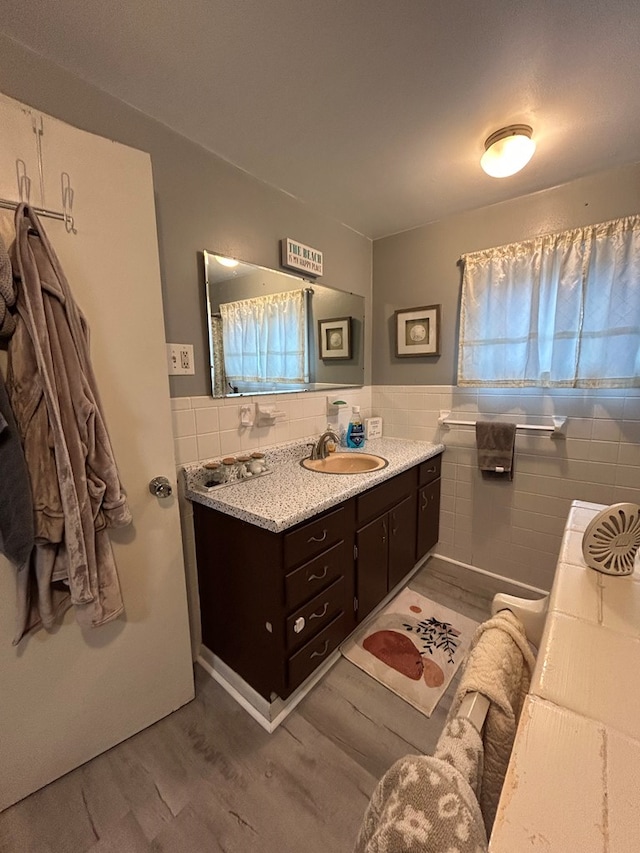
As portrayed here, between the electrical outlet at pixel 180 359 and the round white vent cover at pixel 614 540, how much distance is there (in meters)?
1.46

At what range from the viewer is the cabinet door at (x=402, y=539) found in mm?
1844

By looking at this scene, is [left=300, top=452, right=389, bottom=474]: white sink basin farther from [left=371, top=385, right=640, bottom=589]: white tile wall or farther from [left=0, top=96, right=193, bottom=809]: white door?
[left=0, top=96, right=193, bottom=809]: white door

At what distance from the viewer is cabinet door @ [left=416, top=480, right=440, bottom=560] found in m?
2.13

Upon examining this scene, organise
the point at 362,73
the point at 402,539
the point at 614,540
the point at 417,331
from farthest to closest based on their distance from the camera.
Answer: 1. the point at 417,331
2. the point at 402,539
3. the point at 362,73
4. the point at 614,540

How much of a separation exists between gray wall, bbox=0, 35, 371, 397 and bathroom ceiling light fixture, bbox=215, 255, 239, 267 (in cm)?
4

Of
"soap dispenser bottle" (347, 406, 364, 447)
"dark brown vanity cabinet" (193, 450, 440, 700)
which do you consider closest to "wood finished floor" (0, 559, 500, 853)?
"dark brown vanity cabinet" (193, 450, 440, 700)

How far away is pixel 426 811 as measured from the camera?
374 millimetres

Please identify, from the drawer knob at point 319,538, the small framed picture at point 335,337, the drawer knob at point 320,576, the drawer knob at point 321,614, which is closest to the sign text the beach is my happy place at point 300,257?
the small framed picture at point 335,337

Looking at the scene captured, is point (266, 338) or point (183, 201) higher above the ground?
point (183, 201)

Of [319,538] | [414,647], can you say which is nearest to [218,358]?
[319,538]

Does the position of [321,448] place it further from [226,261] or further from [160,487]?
[226,261]

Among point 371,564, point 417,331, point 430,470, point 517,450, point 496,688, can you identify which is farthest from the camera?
point 417,331

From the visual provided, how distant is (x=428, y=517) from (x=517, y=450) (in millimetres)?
683

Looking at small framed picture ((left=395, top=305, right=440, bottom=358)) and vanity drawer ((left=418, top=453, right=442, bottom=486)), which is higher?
small framed picture ((left=395, top=305, right=440, bottom=358))
